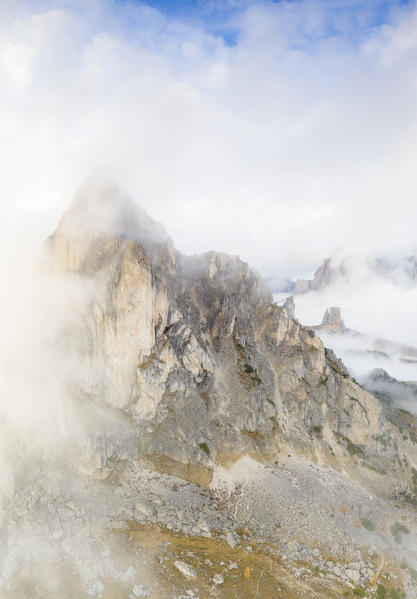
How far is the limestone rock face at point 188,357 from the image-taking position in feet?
286

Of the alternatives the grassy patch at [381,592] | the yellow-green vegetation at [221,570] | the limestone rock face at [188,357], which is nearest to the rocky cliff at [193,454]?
the yellow-green vegetation at [221,570]

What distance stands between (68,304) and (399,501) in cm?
13311

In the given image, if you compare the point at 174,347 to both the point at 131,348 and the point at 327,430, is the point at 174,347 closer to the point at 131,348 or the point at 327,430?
the point at 131,348

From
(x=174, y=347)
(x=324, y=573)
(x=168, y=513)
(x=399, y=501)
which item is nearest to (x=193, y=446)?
(x=168, y=513)

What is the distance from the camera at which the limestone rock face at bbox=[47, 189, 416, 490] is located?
87.2 metres

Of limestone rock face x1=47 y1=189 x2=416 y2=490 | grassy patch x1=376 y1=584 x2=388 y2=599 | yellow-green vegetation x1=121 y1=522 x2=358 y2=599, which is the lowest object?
grassy patch x1=376 y1=584 x2=388 y2=599

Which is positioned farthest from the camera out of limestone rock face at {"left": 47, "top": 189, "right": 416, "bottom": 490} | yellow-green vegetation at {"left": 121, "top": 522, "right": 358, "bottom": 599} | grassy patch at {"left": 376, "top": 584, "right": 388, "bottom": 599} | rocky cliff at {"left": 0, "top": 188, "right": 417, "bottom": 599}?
limestone rock face at {"left": 47, "top": 189, "right": 416, "bottom": 490}

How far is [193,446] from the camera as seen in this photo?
89500mm

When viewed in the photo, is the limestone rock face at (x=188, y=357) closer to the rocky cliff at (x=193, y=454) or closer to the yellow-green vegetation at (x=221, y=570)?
the rocky cliff at (x=193, y=454)

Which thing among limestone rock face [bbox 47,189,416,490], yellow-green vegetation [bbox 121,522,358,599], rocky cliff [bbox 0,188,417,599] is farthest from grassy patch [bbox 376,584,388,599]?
limestone rock face [bbox 47,189,416,490]

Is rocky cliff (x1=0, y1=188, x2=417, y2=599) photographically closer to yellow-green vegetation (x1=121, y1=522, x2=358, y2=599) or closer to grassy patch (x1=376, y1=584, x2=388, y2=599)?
yellow-green vegetation (x1=121, y1=522, x2=358, y2=599)

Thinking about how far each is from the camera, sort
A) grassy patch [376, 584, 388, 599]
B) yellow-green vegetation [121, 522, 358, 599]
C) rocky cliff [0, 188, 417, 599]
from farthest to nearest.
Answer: grassy patch [376, 584, 388, 599]
rocky cliff [0, 188, 417, 599]
yellow-green vegetation [121, 522, 358, 599]

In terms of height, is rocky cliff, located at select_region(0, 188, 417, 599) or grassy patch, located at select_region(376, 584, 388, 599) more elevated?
rocky cliff, located at select_region(0, 188, 417, 599)

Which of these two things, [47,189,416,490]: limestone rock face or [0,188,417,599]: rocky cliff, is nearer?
[0,188,417,599]: rocky cliff
